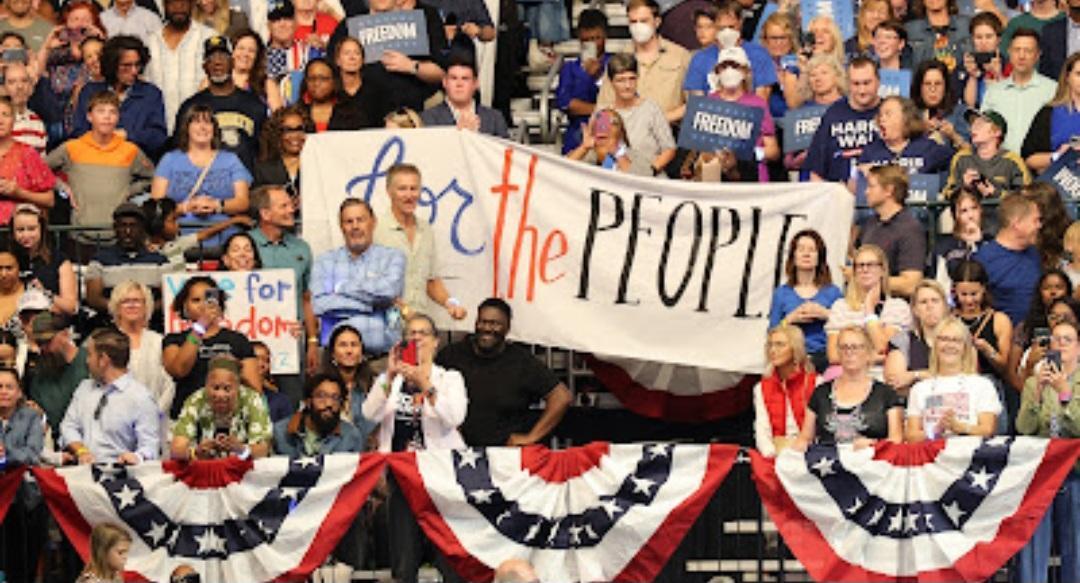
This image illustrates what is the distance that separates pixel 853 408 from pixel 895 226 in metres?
2.18

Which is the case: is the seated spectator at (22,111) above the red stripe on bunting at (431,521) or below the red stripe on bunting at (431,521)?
above

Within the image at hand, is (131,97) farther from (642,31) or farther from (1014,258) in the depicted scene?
→ (1014,258)

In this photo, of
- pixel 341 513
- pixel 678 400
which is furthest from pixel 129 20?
pixel 341 513

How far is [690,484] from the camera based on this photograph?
22.6 m

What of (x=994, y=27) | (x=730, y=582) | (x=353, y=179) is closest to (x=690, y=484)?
(x=730, y=582)

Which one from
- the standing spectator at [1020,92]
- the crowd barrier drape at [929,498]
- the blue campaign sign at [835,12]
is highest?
the blue campaign sign at [835,12]

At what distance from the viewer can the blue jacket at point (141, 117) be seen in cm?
2681

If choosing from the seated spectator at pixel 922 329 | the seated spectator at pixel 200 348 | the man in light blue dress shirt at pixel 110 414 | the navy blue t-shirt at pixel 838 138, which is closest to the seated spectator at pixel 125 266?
the seated spectator at pixel 200 348

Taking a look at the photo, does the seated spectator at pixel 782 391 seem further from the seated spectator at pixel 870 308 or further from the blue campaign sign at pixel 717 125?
the blue campaign sign at pixel 717 125

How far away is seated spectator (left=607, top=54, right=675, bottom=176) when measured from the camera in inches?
1031

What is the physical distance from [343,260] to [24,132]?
11.0ft

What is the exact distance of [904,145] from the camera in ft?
83.4

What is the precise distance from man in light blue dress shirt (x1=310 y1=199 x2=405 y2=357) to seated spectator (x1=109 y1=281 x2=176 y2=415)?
41.3 inches

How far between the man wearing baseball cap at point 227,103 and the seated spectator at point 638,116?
243cm
